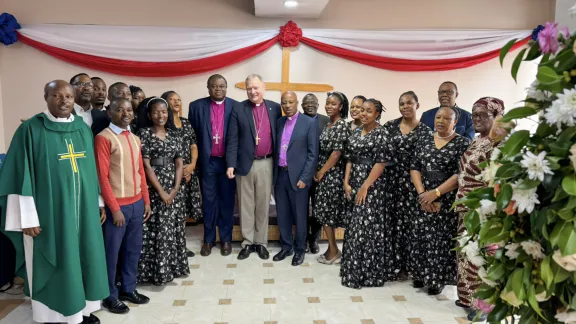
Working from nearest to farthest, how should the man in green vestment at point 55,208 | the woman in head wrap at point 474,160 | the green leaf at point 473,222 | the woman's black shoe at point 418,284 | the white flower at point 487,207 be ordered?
the white flower at point 487,207 → the green leaf at point 473,222 → the man in green vestment at point 55,208 → the woman in head wrap at point 474,160 → the woman's black shoe at point 418,284

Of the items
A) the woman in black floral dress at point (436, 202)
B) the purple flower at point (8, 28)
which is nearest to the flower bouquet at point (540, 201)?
the woman in black floral dress at point (436, 202)

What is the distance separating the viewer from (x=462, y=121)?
4277 mm

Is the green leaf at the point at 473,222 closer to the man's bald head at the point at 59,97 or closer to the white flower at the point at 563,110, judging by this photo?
the white flower at the point at 563,110

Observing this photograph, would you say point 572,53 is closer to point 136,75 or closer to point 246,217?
point 246,217

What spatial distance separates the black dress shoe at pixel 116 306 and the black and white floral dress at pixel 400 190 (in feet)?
6.85

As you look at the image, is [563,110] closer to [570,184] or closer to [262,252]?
[570,184]

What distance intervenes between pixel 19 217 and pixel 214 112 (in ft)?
6.62

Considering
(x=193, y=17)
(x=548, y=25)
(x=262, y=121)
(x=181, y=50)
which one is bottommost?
(x=262, y=121)

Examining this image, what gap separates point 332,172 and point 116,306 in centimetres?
203

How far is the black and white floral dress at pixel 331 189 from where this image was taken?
150 inches

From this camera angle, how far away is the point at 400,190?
351 centimetres

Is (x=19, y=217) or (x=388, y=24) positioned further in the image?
(x=388, y=24)

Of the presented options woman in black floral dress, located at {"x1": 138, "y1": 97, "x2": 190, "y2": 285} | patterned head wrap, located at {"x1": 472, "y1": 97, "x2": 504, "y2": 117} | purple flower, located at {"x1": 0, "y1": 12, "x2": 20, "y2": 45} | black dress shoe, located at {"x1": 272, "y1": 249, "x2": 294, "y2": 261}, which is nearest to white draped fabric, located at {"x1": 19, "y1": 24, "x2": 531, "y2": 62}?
purple flower, located at {"x1": 0, "y1": 12, "x2": 20, "y2": 45}

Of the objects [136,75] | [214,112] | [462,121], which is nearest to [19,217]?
[214,112]
